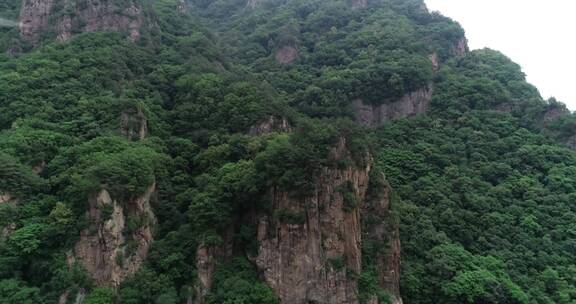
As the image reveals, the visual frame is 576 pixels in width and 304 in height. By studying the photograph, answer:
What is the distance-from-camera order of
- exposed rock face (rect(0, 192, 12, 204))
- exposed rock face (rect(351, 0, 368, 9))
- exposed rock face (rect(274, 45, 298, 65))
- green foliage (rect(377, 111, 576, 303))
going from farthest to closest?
exposed rock face (rect(351, 0, 368, 9)) → exposed rock face (rect(274, 45, 298, 65)) → green foliage (rect(377, 111, 576, 303)) → exposed rock face (rect(0, 192, 12, 204))

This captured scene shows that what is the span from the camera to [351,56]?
64125 mm

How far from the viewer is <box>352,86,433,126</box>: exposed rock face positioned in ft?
187

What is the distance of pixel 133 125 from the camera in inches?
1470

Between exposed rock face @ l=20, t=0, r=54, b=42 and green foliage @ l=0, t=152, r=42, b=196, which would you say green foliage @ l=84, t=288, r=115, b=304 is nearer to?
green foliage @ l=0, t=152, r=42, b=196

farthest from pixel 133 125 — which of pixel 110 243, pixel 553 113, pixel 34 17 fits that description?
pixel 553 113

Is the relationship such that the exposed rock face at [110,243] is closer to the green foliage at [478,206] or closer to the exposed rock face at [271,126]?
the exposed rock face at [271,126]

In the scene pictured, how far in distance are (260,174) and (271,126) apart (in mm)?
10469

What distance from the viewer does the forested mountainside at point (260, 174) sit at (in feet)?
94.2

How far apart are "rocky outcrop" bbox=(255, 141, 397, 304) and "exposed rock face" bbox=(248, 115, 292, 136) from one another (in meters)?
10.4

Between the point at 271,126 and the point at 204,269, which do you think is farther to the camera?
the point at 271,126

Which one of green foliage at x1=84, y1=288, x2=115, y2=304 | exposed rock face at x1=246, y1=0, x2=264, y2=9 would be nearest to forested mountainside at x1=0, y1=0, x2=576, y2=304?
green foliage at x1=84, y1=288, x2=115, y2=304

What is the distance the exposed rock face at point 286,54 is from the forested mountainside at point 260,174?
14.1 ft

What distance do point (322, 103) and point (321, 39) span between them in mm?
19941

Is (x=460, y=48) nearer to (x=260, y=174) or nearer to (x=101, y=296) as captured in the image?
(x=260, y=174)
